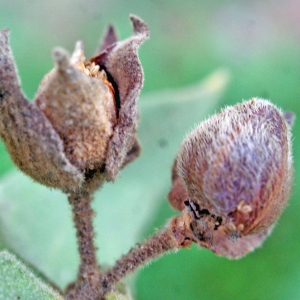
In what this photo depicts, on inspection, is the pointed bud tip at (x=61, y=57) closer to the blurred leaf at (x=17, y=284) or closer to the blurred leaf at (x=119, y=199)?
the blurred leaf at (x=17, y=284)

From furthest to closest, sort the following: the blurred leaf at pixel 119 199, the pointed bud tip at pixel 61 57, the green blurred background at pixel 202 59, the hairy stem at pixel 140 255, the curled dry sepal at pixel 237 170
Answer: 1. the green blurred background at pixel 202 59
2. the blurred leaf at pixel 119 199
3. the hairy stem at pixel 140 255
4. the curled dry sepal at pixel 237 170
5. the pointed bud tip at pixel 61 57

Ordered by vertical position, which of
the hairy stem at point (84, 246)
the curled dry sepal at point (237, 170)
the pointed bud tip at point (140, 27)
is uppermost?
the pointed bud tip at point (140, 27)

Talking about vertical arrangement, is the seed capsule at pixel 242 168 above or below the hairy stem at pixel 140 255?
above

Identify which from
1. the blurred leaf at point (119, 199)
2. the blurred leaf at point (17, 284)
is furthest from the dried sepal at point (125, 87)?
the blurred leaf at point (119, 199)

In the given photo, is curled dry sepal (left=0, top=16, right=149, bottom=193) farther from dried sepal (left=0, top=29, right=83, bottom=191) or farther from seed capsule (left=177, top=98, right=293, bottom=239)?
seed capsule (left=177, top=98, right=293, bottom=239)

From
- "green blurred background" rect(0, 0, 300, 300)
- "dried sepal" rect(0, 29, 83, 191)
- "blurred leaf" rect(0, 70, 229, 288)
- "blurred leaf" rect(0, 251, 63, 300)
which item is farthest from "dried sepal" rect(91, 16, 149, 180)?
"green blurred background" rect(0, 0, 300, 300)
